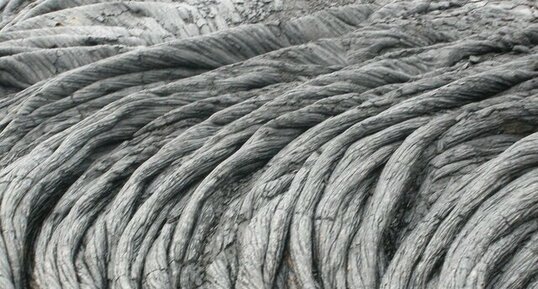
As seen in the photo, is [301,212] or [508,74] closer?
[301,212]

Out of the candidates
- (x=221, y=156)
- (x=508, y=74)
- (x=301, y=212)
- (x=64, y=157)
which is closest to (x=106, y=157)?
(x=64, y=157)

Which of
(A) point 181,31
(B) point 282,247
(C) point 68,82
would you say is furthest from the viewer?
(A) point 181,31

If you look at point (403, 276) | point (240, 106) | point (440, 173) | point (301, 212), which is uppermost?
point (240, 106)

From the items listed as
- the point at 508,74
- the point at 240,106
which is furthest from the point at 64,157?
the point at 508,74

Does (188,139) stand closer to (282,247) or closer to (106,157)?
(106,157)

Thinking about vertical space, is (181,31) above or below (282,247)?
above

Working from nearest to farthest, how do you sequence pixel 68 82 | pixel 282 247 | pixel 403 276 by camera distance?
pixel 403 276 < pixel 282 247 < pixel 68 82

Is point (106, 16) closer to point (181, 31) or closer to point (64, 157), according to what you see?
point (181, 31)
